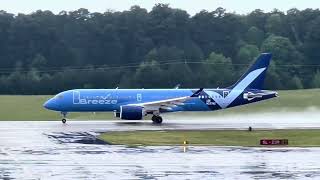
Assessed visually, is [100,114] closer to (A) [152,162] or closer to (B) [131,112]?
(B) [131,112]

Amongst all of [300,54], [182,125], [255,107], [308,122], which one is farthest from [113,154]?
[300,54]

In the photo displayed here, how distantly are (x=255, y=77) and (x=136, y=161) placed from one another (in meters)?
31.1

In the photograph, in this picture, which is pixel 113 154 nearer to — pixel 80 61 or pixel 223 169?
pixel 223 169

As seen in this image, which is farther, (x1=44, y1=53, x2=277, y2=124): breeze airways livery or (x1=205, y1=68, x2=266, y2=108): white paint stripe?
(x1=205, y1=68, x2=266, y2=108): white paint stripe

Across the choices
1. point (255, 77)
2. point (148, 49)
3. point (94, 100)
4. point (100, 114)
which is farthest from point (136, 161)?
point (148, 49)

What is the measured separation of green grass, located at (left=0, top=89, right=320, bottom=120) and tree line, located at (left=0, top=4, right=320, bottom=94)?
1055 cm

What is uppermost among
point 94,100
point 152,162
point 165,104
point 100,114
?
point 94,100

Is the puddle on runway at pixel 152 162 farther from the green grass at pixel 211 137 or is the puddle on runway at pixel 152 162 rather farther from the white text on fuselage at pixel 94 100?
the white text on fuselage at pixel 94 100

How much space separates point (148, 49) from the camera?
376ft

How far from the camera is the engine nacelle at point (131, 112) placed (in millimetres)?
59562

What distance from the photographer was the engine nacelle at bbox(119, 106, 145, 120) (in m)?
59.6

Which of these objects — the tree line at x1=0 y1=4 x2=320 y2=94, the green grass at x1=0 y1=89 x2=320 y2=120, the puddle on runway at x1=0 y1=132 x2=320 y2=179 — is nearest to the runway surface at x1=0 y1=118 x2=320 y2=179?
the puddle on runway at x1=0 y1=132 x2=320 y2=179

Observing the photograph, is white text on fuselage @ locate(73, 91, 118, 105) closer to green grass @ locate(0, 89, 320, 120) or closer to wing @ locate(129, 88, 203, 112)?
wing @ locate(129, 88, 203, 112)

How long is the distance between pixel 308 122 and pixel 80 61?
49127mm
